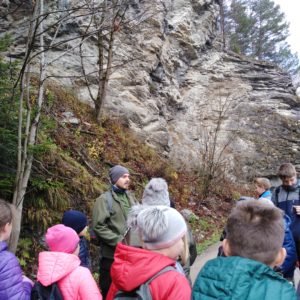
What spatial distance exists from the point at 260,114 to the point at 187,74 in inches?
179

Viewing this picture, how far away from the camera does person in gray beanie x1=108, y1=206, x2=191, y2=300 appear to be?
6.44 feet

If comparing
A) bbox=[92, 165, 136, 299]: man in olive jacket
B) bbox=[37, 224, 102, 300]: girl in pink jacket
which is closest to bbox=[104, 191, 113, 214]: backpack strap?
bbox=[92, 165, 136, 299]: man in olive jacket

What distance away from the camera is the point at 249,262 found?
177cm

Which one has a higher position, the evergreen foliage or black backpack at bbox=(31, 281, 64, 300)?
the evergreen foliage

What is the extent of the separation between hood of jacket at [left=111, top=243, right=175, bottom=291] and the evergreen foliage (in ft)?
112

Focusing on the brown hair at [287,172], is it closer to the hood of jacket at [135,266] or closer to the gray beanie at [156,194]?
the gray beanie at [156,194]

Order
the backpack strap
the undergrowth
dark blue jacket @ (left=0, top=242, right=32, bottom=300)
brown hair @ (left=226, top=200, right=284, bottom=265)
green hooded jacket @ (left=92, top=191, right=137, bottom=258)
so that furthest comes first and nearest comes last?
1. the undergrowth
2. the backpack strap
3. green hooded jacket @ (left=92, top=191, right=137, bottom=258)
4. dark blue jacket @ (left=0, top=242, right=32, bottom=300)
5. brown hair @ (left=226, top=200, right=284, bottom=265)

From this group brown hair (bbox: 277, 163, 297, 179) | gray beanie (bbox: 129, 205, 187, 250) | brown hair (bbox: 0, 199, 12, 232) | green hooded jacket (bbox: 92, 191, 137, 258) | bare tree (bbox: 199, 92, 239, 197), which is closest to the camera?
gray beanie (bbox: 129, 205, 187, 250)

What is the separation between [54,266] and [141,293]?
1053 millimetres

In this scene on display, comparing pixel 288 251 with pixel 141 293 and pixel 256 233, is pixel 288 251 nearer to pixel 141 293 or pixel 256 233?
pixel 256 233

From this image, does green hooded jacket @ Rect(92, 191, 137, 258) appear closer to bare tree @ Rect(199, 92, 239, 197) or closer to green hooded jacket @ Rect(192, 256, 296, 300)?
green hooded jacket @ Rect(192, 256, 296, 300)

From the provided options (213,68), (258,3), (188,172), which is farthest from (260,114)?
(258,3)

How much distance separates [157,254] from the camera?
82.2 inches

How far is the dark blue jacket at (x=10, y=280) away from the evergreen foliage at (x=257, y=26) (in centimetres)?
3408
